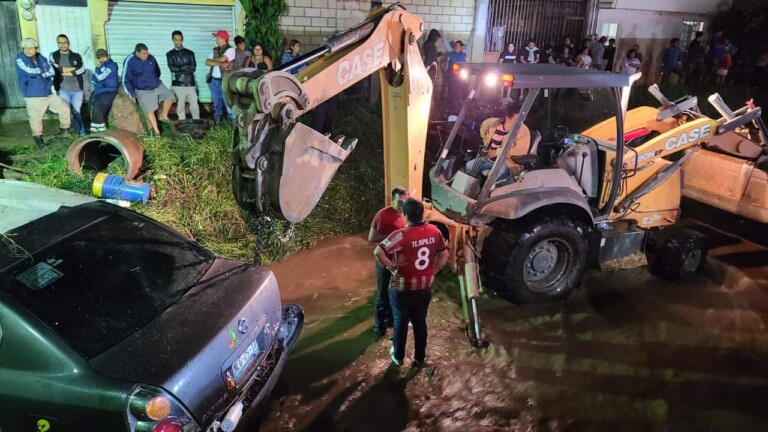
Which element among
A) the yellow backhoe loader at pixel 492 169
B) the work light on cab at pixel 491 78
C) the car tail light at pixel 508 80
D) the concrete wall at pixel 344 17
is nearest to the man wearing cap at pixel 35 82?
the concrete wall at pixel 344 17

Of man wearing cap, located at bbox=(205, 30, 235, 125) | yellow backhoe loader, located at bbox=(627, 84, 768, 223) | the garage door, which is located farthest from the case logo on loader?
the garage door

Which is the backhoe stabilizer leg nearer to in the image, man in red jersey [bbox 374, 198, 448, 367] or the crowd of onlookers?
man in red jersey [bbox 374, 198, 448, 367]

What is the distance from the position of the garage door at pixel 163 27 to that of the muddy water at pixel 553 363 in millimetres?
7908

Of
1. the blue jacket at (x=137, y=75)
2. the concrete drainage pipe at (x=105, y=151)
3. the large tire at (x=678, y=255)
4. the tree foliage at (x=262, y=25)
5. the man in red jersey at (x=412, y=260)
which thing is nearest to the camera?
the man in red jersey at (x=412, y=260)

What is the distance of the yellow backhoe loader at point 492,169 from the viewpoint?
3.50 metres

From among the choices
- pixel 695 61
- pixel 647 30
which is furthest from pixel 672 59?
pixel 647 30

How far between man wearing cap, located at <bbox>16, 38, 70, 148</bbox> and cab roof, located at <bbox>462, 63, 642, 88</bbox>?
23.8 ft

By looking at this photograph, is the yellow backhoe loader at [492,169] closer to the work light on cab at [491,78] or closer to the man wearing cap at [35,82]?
the work light on cab at [491,78]

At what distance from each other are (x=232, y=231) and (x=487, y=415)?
411 cm

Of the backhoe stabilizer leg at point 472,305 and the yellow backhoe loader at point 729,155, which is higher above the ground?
the yellow backhoe loader at point 729,155

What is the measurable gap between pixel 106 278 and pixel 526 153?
13.8 feet

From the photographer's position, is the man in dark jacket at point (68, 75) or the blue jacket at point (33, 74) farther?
the man in dark jacket at point (68, 75)

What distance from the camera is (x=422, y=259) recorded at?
4.49 m

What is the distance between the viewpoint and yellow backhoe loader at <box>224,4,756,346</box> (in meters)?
3.50
